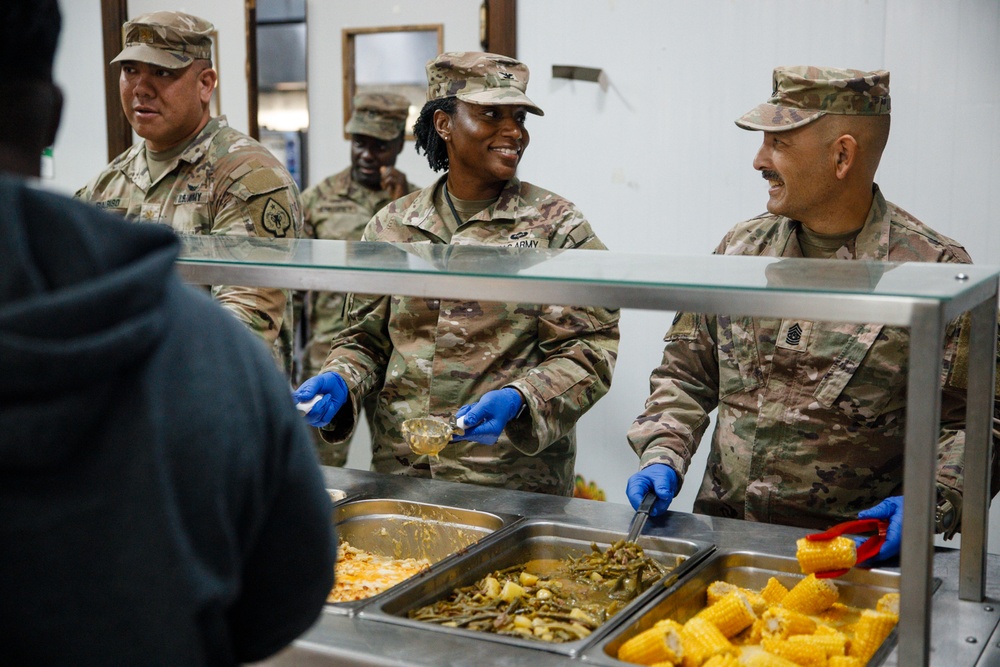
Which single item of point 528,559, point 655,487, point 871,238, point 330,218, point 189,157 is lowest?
point 528,559

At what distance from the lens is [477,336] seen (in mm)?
2590

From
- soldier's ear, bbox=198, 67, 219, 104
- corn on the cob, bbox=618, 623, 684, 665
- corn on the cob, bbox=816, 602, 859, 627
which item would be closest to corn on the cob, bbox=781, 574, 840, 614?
corn on the cob, bbox=816, 602, 859, 627

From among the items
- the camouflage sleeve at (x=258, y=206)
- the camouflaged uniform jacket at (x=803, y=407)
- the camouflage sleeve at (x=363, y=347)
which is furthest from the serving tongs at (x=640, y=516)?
the camouflage sleeve at (x=258, y=206)

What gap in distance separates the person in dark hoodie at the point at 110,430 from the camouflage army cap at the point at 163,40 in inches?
88.2

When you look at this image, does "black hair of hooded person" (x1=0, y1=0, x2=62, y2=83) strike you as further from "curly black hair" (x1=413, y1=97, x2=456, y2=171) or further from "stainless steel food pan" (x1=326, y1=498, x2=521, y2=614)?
"curly black hair" (x1=413, y1=97, x2=456, y2=171)

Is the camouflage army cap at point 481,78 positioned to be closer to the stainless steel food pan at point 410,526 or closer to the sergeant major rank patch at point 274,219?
the sergeant major rank patch at point 274,219

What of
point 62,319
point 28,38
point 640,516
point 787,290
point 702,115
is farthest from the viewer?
point 702,115

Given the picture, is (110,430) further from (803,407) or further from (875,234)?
(875,234)

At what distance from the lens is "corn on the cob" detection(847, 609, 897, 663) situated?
4.96 ft

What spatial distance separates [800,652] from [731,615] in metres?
0.13

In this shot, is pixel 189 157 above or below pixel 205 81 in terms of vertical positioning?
below

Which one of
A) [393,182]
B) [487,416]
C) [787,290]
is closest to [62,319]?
[787,290]

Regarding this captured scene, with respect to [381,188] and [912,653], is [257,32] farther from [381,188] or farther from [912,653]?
[912,653]

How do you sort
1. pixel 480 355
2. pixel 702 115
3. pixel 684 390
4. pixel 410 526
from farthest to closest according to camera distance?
pixel 702 115 → pixel 480 355 → pixel 684 390 → pixel 410 526
